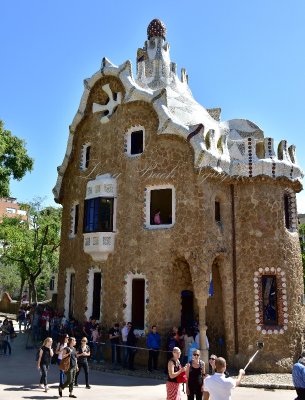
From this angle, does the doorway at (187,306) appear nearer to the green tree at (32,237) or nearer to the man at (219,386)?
the man at (219,386)

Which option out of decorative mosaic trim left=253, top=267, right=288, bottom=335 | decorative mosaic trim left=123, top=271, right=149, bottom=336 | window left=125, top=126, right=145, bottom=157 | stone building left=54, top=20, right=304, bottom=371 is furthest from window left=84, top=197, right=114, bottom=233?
decorative mosaic trim left=253, top=267, right=288, bottom=335

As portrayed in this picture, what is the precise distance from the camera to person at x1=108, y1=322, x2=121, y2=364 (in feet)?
45.5

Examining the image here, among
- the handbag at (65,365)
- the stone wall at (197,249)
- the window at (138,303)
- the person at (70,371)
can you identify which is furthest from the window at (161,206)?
the handbag at (65,365)

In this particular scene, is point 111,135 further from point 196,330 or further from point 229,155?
point 196,330

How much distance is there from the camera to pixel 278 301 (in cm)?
1457

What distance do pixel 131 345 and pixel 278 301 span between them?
17.6 ft

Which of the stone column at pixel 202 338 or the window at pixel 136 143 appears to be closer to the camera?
the stone column at pixel 202 338

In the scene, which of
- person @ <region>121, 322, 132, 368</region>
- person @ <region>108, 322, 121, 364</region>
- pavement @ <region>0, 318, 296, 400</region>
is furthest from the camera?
person @ <region>108, 322, 121, 364</region>

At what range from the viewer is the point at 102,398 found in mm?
9719

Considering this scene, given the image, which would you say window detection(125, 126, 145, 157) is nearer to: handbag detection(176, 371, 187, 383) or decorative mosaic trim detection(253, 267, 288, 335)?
decorative mosaic trim detection(253, 267, 288, 335)

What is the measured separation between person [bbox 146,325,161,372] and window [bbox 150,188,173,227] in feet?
13.1

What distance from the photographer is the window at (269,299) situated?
14.5 m

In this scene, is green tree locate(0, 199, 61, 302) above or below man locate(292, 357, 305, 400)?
above

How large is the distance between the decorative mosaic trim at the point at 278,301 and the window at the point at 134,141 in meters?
6.56
